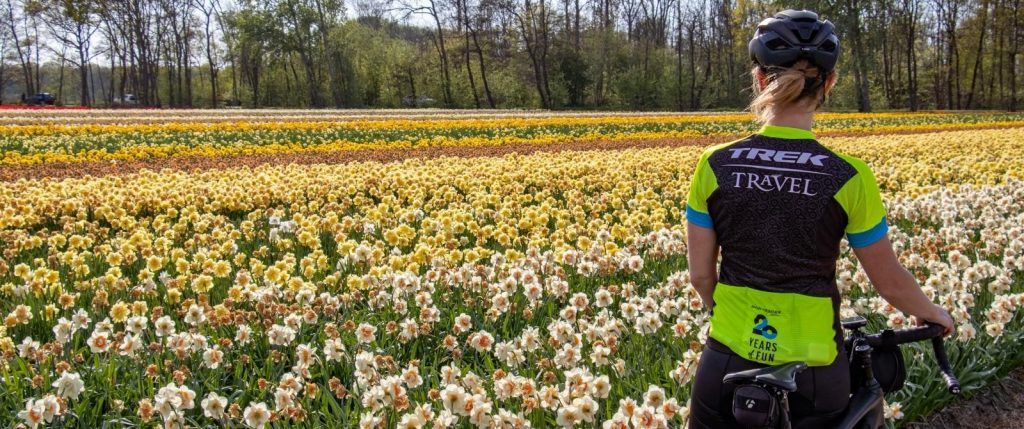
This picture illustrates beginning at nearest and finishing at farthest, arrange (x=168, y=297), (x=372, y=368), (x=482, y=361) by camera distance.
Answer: (x=372, y=368), (x=482, y=361), (x=168, y=297)

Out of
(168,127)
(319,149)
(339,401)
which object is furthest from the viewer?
(168,127)

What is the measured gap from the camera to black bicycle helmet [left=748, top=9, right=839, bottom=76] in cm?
194

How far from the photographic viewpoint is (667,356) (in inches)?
147

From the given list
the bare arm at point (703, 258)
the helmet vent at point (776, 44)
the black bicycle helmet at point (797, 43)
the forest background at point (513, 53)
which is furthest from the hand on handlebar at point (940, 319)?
the forest background at point (513, 53)

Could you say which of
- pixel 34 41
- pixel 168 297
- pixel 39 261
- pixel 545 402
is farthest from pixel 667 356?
pixel 34 41

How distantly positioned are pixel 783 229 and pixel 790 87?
1.23 feet

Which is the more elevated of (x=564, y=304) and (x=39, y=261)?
(x=39, y=261)

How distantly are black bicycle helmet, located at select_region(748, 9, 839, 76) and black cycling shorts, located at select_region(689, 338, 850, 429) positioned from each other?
82cm

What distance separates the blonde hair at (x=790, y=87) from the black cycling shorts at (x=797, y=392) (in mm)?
696

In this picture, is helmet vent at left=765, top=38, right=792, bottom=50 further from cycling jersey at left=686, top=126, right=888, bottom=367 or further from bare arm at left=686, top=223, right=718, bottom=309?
bare arm at left=686, top=223, right=718, bottom=309

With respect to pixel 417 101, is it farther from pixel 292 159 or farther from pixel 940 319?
pixel 940 319

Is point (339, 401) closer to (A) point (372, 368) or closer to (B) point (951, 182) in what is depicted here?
(A) point (372, 368)

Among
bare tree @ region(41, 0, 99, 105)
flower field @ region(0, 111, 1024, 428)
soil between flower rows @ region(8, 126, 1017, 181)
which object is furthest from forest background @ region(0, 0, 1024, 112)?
flower field @ region(0, 111, 1024, 428)

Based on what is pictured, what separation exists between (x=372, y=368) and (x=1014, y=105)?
60.8 metres
